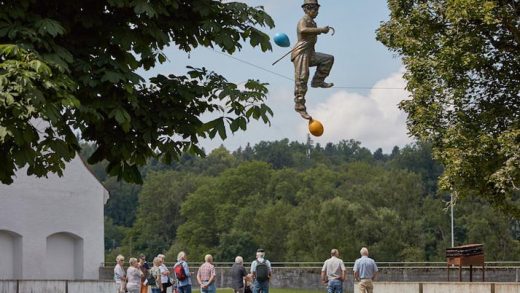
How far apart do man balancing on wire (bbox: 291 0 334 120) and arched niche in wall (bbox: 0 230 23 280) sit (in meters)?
32.2

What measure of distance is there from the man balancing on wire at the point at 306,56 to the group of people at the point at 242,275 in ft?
52.1

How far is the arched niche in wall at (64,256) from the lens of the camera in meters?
43.7

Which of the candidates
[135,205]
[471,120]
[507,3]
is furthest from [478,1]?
[135,205]

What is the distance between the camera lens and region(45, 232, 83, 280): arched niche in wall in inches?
1720

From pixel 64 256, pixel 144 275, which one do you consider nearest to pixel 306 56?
pixel 144 275

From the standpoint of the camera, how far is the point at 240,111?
44.0 ft

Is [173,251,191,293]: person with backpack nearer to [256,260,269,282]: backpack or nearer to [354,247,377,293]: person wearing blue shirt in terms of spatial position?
[256,260,269,282]: backpack

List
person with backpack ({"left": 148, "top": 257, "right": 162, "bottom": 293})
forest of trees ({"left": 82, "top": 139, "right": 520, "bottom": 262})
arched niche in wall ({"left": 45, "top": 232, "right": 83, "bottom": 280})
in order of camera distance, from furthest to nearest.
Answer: forest of trees ({"left": 82, "top": 139, "right": 520, "bottom": 262}) → arched niche in wall ({"left": 45, "top": 232, "right": 83, "bottom": 280}) → person with backpack ({"left": 148, "top": 257, "right": 162, "bottom": 293})

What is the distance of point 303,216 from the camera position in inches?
4532

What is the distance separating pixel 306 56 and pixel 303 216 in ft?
342

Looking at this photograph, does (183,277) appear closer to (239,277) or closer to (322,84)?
(239,277)

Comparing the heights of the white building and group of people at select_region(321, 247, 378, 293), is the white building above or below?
above

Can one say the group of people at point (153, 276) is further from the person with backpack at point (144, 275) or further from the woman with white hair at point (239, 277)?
the woman with white hair at point (239, 277)

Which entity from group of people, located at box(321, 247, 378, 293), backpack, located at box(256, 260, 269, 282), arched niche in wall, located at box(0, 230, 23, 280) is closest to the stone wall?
arched niche in wall, located at box(0, 230, 23, 280)
